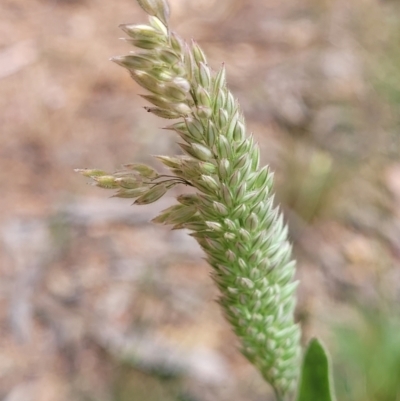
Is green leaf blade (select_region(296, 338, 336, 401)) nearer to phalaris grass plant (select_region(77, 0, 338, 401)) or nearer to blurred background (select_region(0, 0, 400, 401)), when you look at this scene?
phalaris grass plant (select_region(77, 0, 338, 401))

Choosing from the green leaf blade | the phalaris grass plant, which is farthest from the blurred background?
the phalaris grass plant

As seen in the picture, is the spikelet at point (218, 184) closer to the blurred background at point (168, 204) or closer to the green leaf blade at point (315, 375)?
the green leaf blade at point (315, 375)

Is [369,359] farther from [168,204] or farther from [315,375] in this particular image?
[168,204]

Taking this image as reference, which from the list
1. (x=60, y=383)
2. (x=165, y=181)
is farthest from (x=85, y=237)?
(x=165, y=181)

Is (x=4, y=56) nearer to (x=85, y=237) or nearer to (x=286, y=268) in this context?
(x=85, y=237)

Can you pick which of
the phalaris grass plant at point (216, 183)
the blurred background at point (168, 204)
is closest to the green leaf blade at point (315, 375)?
the phalaris grass plant at point (216, 183)

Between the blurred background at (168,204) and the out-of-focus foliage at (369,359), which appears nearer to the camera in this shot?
the out-of-focus foliage at (369,359)
